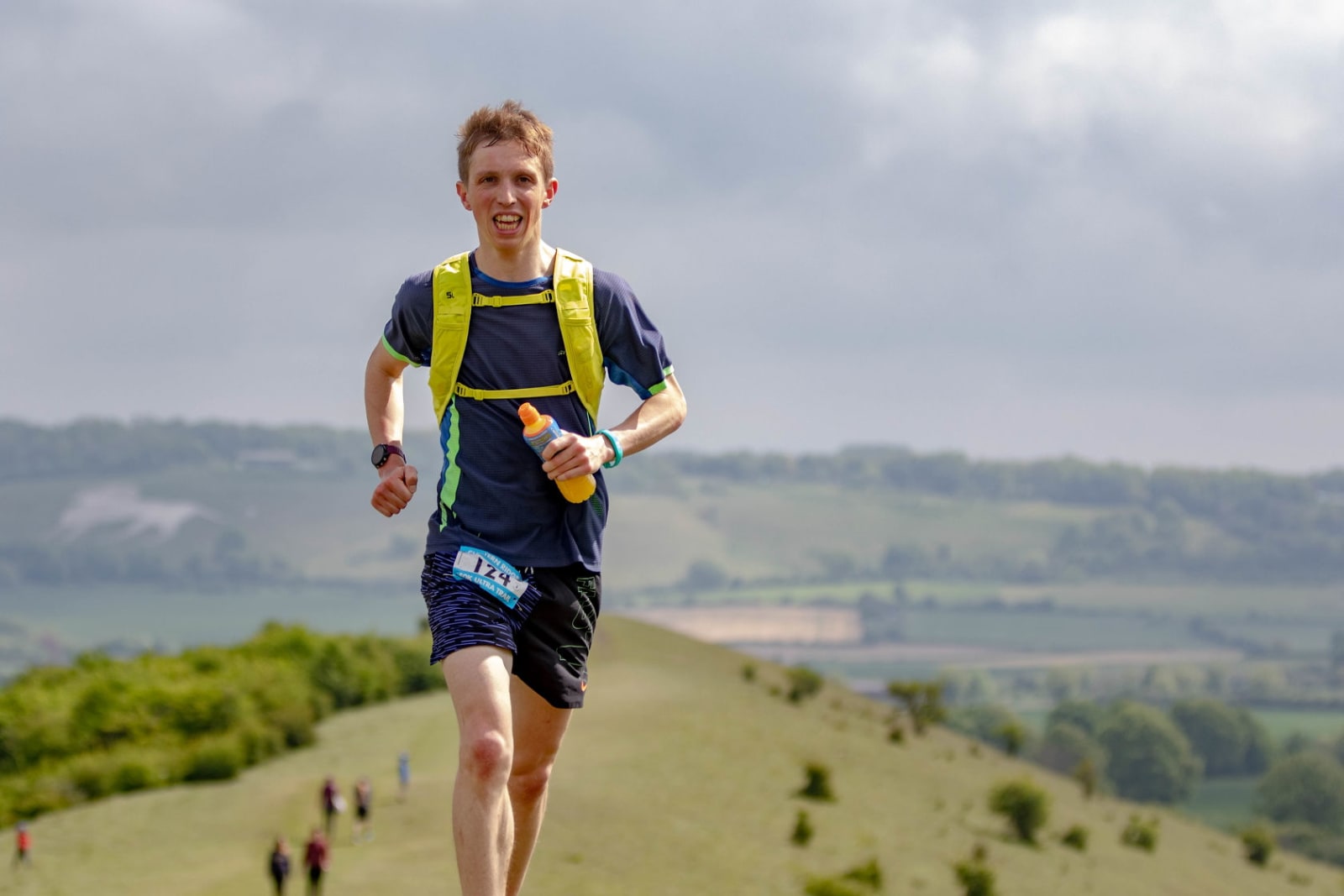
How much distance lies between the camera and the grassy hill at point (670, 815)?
2061 inches

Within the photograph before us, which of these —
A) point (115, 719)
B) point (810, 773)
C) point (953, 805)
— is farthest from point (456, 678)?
point (953, 805)

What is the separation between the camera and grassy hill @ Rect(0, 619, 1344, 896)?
5234cm

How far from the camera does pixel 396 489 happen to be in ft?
26.1

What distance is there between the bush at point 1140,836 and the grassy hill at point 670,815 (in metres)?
1.17

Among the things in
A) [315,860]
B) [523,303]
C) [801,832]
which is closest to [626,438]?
[523,303]

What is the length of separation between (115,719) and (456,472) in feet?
222

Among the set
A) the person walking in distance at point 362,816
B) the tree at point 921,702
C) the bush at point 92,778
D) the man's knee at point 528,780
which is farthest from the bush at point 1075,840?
the man's knee at point 528,780

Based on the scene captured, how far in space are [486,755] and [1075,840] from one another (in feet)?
284

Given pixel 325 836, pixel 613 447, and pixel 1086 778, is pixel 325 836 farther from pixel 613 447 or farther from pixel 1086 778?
pixel 1086 778

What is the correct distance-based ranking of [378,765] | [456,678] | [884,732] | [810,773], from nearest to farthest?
[456,678]
[378,765]
[810,773]
[884,732]

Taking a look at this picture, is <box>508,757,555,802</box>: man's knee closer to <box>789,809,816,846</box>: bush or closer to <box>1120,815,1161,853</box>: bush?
<box>789,809,816,846</box>: bush

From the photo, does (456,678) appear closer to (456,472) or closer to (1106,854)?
(456,472)

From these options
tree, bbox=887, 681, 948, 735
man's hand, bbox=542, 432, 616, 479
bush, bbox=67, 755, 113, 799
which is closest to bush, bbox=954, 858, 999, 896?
bush, bbox=67, 755, 113, 799

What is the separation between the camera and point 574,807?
61438mm
